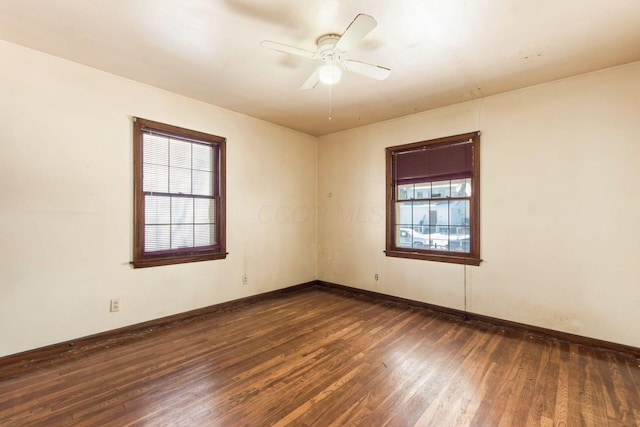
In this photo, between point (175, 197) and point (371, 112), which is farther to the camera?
point (371, 112)

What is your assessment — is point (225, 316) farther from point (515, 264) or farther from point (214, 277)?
point (515, 264)

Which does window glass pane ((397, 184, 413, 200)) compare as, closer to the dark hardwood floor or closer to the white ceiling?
the white ceiling

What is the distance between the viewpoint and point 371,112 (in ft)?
13.9

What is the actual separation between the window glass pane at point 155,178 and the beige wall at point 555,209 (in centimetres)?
333

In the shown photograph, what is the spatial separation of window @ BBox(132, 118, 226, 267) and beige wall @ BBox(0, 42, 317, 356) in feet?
0.34

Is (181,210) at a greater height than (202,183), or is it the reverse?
(202,183)

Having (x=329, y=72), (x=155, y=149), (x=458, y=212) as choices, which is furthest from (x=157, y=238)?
(x=458, y=212)

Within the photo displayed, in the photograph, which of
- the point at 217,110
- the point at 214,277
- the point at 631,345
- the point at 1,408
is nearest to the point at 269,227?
the point at 214,277

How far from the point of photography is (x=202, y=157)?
4.00 metres

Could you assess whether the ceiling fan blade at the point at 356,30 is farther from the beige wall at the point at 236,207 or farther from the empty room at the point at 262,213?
the beige wall at the point at 236,207

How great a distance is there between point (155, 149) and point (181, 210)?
0.78 meters

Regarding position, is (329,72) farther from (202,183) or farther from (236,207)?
(236,207)

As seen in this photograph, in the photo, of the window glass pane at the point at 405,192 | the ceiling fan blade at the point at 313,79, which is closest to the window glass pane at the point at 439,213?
the window glass pane at the point at 405,192

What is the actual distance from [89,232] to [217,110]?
6.99ft
